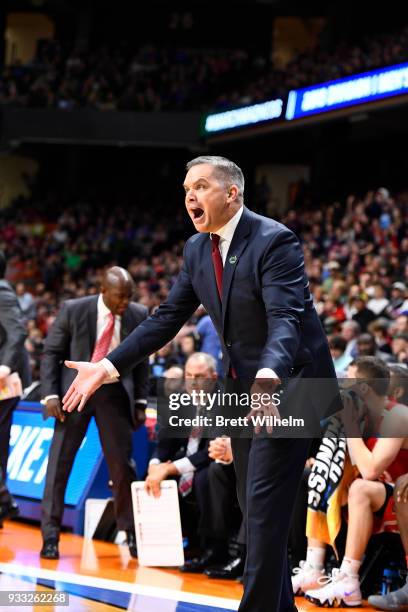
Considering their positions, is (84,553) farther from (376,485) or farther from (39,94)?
(39,94)

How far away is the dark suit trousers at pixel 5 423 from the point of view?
6613 mm

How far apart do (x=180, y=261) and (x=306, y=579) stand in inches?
586

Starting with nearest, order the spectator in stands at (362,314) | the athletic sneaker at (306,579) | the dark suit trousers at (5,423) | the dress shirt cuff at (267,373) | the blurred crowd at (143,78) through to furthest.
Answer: the dress shirt cuff at (267,373) < the athletic sneaker at (306,579) < the dark suit trousers at (5,423) < the spectator in stands at (362,314) < the blurred crowd at (143,78)

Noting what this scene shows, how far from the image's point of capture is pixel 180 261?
2000cm

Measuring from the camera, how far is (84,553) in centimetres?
645

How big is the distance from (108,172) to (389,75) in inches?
504

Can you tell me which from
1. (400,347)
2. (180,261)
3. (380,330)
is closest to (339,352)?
(400,347)

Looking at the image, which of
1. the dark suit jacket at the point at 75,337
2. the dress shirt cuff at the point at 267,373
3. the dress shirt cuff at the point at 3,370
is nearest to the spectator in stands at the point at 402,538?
the dress shirt cuff at the point at 267,373

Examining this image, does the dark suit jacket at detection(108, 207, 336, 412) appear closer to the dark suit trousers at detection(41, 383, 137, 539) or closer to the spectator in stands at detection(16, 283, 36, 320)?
the dark suit trousers at detection(41, 383, 137, 539)

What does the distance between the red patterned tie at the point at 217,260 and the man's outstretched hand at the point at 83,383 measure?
1.77 feet

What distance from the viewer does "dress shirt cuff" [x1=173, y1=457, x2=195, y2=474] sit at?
20.4ft

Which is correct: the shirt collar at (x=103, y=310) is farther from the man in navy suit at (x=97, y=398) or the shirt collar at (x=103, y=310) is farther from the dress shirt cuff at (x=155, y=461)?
the dress shirt cuff at (x=155, y=461)

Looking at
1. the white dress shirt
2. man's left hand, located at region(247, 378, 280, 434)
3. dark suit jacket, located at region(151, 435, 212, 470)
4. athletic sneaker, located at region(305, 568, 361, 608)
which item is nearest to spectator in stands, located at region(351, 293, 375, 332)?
dark suit jacket, located at region(151, 435, 212, 470)

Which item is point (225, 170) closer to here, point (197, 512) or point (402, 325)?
point (197, 512)
